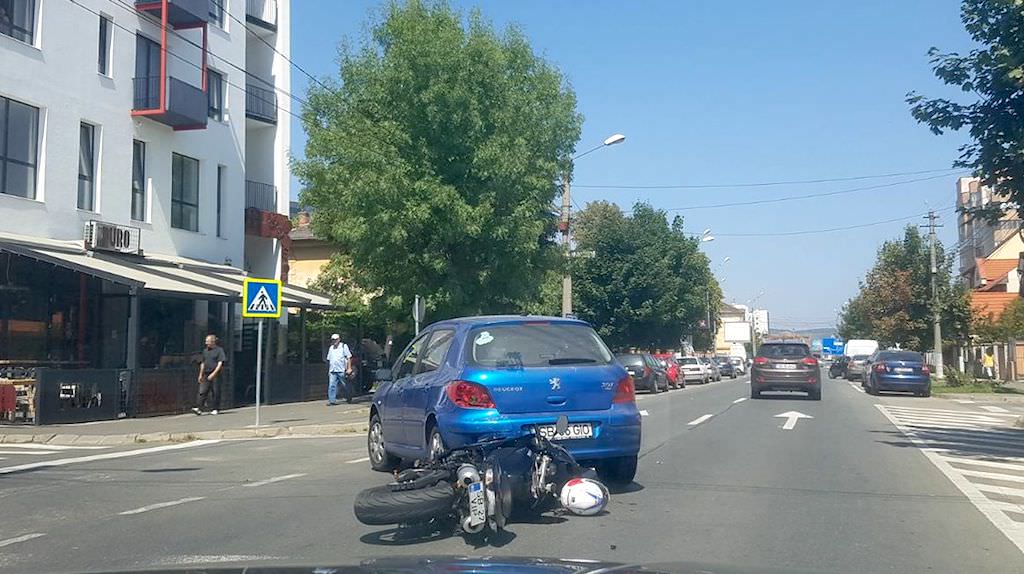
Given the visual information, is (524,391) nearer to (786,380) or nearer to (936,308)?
(786,380)

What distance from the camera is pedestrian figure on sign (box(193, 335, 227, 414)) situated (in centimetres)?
2159

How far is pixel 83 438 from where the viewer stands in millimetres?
16562

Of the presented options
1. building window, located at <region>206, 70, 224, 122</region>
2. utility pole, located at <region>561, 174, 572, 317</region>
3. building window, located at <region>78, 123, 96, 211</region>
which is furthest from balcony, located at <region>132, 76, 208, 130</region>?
utility pole, located at <region>561, 174, 572, 317</region>

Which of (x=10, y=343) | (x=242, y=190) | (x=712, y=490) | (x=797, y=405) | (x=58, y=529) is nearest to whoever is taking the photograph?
(x=58, y=529)

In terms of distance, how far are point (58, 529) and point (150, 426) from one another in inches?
423

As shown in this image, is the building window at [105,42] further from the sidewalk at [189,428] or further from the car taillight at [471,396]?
the car taillight at [471,396]

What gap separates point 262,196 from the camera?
32.4 meters

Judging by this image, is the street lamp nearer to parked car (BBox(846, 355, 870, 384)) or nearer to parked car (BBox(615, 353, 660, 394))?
parked car (BBox(615, 353, 660, 394))

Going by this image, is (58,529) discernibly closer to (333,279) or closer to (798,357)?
(333,279)

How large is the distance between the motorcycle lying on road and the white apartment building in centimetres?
1333

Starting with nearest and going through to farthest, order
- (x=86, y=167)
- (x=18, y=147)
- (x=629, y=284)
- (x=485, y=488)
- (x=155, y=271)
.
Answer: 1. (x=485, y=488)
2. (x=18, y=147)
3. (x=155, y=271)
4. (x=86, y=167)
5. (x=629, y=284)

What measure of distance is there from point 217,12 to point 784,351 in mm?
18860

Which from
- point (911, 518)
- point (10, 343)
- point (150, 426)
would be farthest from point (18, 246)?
point (911, 518)

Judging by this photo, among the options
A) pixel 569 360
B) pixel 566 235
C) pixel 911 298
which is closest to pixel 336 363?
pixel 566 235
